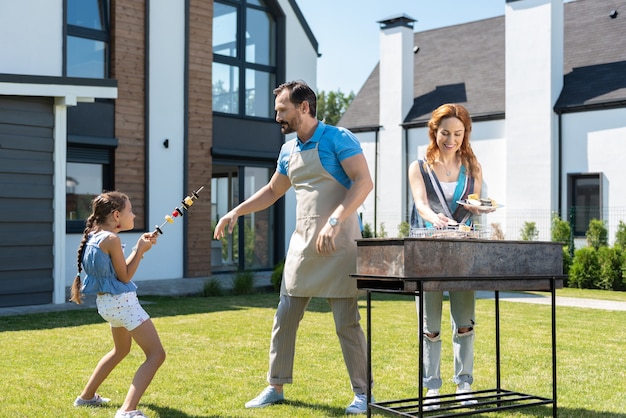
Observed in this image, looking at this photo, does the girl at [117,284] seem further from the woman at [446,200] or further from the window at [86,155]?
the window at [86,155]

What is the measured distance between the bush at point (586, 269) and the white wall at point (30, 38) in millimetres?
11158

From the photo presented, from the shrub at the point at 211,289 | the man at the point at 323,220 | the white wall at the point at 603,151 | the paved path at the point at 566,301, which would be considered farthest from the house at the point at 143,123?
the white wall at the point at 603,151

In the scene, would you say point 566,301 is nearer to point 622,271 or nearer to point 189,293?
point 622,271

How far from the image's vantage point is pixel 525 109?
71.0 feet

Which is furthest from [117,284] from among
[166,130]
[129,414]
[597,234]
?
[597,234]

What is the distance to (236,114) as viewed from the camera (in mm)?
18016

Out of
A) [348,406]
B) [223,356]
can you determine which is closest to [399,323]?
[223,356]

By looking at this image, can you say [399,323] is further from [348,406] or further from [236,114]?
[236,114]

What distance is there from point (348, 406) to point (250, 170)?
1363 cm

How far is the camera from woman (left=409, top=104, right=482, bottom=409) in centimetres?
511

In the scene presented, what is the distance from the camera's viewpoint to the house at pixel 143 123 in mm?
11055

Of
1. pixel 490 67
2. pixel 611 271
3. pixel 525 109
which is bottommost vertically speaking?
pixel 611 271

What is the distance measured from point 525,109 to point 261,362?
16.5 metres

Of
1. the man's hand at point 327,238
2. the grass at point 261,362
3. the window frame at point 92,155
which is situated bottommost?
the grass at point 261,362
